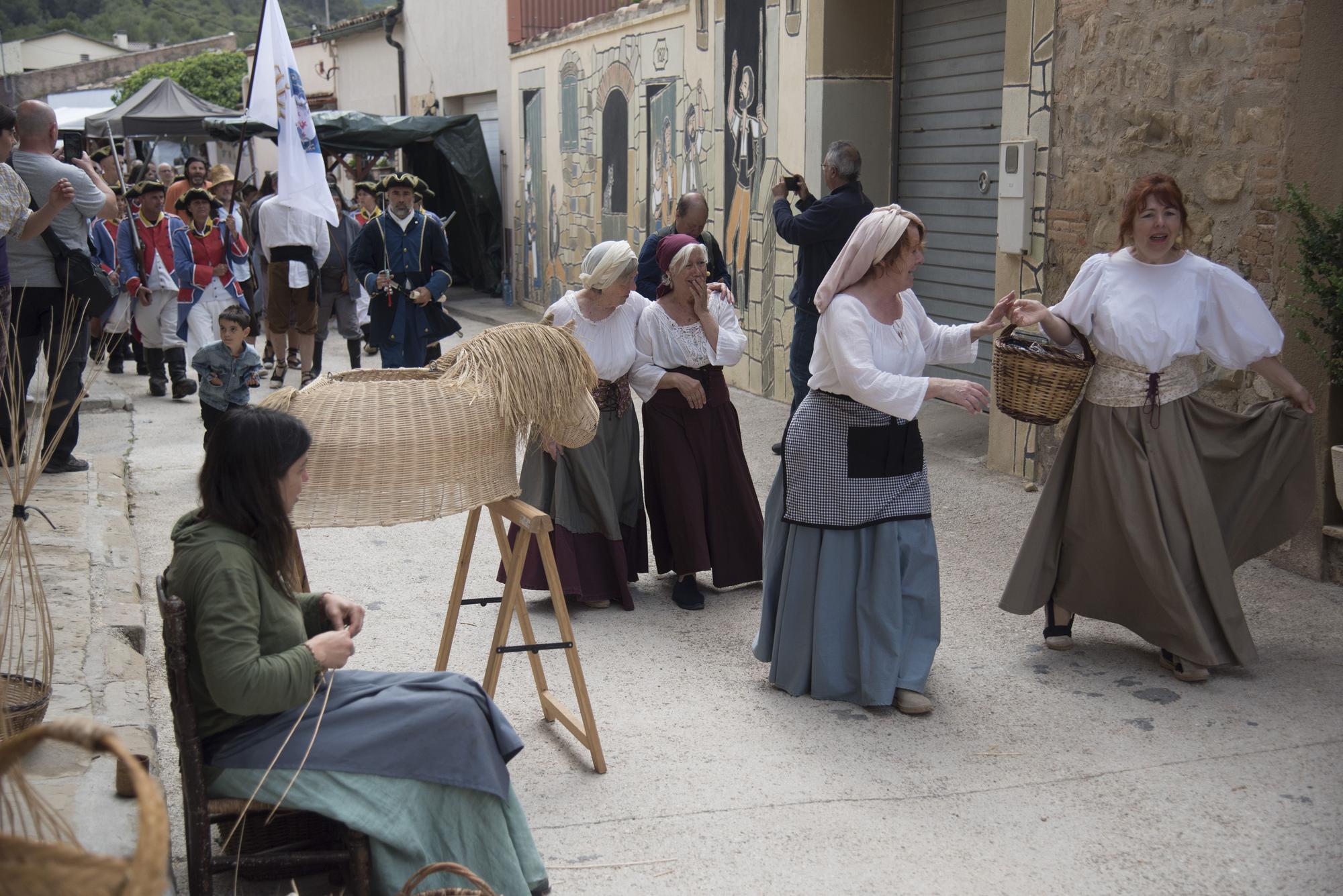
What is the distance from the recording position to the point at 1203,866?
3547 millimetres

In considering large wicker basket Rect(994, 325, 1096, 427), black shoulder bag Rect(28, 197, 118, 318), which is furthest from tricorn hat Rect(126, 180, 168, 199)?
large wicker basket Rect(994, 325, 1096, 427)

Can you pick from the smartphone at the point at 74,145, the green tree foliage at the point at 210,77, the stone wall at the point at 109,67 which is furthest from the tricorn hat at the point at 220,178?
the stone wall at the point at 109,67

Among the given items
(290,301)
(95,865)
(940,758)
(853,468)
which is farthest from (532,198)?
(95,865)

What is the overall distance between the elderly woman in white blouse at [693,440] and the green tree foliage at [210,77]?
38319mm

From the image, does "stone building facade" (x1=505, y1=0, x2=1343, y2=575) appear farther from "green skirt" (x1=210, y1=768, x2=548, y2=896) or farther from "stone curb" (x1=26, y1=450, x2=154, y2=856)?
"stone curb" (x1=26, y1=450, x2=154, y2=856)

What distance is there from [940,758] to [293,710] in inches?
87.0

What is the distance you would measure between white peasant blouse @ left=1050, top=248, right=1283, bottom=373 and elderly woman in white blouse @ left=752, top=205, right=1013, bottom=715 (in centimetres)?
69

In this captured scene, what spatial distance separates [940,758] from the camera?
4.31m

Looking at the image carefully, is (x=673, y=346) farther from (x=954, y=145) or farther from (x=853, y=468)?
(x=954, y=145)

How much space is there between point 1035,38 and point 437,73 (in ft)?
55.6

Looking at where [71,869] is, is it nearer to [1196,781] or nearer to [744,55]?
[1196,781]

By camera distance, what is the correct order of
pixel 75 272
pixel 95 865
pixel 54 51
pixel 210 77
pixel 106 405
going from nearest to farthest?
pixel 95 865, pixel 75 272, pixel 106 405, pixel 210 77, pixel 54 51

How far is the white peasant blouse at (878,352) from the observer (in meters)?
4.39

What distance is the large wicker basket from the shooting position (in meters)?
4.81
